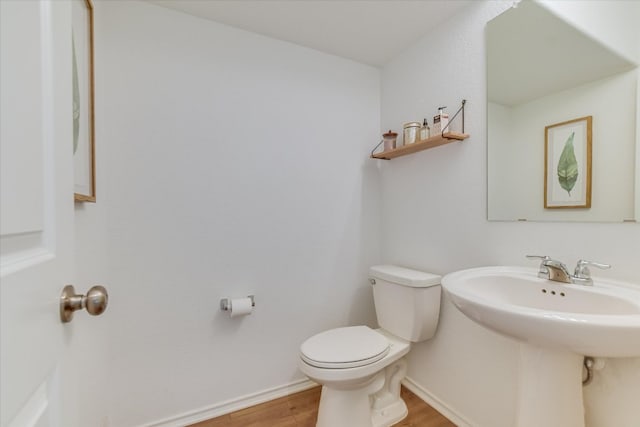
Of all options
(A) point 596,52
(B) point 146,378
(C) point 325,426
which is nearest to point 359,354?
(C) point 325,426

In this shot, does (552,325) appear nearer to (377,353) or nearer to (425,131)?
(377,353)

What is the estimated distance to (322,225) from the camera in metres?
1.82

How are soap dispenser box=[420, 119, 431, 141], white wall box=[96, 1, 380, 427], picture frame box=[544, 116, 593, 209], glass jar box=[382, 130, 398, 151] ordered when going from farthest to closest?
1. glass jar box=[382, 130, 398, 151]
2. soap dispenser box=[420, 119, 431, 141]
3. white wall box=[96, 1, 380, 427]
4. picture frame box=[544, 116, 593, 209]

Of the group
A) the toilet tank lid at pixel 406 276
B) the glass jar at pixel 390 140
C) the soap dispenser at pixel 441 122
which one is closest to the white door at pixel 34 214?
the toilet tank lid at pixel 406 276

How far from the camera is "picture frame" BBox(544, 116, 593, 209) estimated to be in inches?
41.0

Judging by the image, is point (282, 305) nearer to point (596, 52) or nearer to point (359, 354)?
point (359, 354)

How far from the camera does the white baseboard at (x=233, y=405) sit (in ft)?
4.72

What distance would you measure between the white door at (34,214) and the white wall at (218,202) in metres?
0.95

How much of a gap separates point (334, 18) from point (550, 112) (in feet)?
3.78

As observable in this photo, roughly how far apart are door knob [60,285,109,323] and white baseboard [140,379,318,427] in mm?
1324

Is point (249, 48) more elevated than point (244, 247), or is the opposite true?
point (249, 48)

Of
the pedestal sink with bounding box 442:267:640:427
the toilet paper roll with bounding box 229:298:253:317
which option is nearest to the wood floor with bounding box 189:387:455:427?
the toilet paper roll with bounding box 229:298:253:317

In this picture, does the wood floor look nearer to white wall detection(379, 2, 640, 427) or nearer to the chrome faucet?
white wall detection(379, 2, 640, 427)

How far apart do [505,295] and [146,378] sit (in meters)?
1.72
